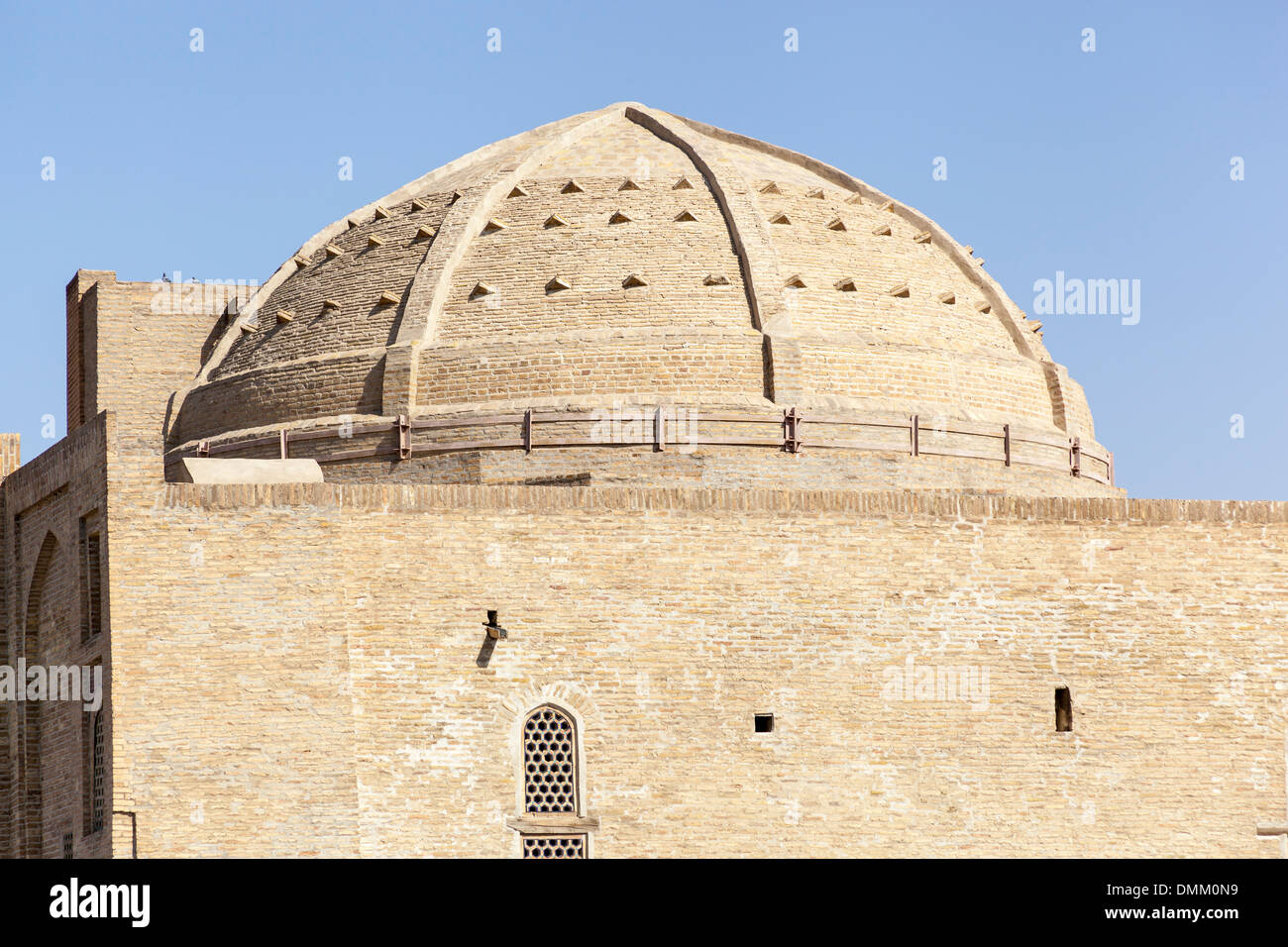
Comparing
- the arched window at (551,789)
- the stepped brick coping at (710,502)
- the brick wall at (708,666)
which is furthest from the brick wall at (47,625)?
the arched window at (551,789)

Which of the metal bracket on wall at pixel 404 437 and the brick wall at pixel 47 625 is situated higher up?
the metal bracket on wall at pixel 404 437

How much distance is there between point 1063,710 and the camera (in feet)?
73.0

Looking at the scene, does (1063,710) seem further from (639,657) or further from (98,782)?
(98,782)

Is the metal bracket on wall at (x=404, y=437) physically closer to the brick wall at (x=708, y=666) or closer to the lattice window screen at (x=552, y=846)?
the brick wall at (x=708, y=666)

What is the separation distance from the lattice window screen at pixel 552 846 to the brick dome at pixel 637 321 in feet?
19.2

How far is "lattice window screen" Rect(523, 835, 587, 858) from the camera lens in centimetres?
2119

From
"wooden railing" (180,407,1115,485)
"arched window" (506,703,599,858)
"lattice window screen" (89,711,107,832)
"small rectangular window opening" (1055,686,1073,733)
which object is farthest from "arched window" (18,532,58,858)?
"small rectangular window opening" (1055,686,1073,733)

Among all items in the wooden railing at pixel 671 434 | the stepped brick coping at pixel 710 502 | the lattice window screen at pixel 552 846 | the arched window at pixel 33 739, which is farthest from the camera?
the wooden railing at pixel 671 434

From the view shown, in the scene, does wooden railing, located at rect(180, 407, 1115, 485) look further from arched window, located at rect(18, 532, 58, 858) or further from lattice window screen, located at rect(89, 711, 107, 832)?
lattice window screen, located at rect(89, 711, 107, 832)

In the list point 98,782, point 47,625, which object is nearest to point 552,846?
point 98,782

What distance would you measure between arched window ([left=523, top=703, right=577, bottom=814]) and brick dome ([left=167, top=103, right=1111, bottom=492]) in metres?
5.16

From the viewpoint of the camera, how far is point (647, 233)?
28.5 meters

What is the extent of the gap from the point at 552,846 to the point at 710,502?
132 inches

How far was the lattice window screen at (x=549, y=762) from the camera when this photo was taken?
2134 cm
